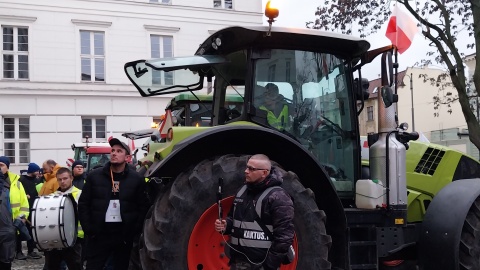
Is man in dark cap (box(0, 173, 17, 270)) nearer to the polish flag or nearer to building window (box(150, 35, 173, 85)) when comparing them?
the polish flag

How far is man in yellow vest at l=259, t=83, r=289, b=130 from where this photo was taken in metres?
5.25

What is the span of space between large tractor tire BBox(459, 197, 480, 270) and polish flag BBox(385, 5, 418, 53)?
180 centimetres

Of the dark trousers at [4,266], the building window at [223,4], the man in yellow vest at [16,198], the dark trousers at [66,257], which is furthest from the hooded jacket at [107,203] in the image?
the building window at [223,4]

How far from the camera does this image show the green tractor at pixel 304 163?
14.9 feet

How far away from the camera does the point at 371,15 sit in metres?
18.2

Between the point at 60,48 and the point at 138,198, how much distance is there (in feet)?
61.7

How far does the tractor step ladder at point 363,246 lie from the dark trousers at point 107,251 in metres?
2.20

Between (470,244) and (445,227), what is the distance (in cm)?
31

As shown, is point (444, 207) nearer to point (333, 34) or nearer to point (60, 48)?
point (333, 34)

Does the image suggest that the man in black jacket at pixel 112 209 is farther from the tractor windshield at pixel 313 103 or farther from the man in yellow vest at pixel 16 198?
the man in yellow vest at pixel 16 198

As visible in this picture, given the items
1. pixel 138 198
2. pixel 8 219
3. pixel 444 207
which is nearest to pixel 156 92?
pixel 138 198

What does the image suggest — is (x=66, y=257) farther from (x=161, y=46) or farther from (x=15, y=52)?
(x=161, y=46)

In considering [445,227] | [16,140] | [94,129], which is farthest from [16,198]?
[94,129]

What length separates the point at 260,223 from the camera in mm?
4098
